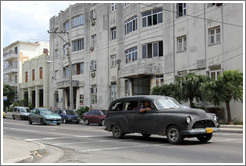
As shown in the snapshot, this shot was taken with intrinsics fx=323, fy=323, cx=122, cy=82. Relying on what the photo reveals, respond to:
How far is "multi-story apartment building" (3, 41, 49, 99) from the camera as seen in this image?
6638 centimetres

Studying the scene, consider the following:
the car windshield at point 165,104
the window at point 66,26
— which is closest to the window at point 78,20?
the window at point 66,26

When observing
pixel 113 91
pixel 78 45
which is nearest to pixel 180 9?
pixel 113 91

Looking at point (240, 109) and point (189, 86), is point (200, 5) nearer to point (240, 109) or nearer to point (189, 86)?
point (189, 86)

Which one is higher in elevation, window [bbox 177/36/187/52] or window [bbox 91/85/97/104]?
window [bbox 177/36/187/52]

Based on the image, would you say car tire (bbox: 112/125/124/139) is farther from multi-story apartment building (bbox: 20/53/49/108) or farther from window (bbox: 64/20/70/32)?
multi-story apartment building (bbox: 20/53/49/108)

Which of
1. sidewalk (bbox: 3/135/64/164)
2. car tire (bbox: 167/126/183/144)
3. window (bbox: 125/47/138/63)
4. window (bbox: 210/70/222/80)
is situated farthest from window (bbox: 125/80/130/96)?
sidewalk (bbox: 3/135/64/164)

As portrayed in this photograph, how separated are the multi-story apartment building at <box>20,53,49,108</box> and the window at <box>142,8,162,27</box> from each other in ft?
85.6

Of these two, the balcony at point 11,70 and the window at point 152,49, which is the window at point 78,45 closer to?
the window at point 152,49

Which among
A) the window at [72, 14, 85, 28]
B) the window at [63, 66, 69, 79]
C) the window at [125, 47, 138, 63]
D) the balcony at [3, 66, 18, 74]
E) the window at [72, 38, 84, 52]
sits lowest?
the window at [63, 66, 69, 79]

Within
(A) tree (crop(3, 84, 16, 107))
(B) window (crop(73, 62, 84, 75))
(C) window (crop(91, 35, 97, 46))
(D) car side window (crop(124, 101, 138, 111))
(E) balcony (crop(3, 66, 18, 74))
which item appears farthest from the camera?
(E) balcony (crop(3, 66, 18, 74))

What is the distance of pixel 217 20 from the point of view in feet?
86.1

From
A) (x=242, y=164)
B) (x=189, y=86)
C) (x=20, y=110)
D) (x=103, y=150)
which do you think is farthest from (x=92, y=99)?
(x=242, y=164)

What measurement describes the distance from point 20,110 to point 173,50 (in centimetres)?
2025

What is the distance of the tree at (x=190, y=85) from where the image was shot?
24641 mm
